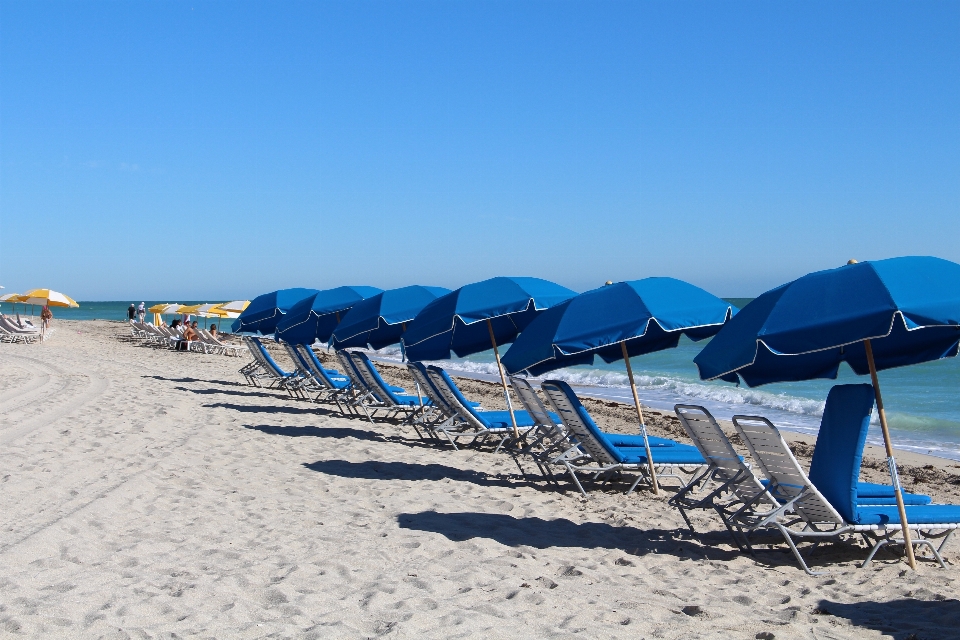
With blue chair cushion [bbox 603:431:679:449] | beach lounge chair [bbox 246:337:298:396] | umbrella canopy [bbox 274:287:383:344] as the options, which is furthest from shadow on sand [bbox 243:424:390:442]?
beach lounge chair [bbox 246:337:298:396]

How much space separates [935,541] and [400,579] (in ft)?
11.0

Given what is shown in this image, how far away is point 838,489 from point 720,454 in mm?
673

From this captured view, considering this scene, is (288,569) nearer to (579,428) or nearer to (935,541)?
(579,428)

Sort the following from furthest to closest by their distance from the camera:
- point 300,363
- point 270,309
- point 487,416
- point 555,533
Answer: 1. point 270,309
2. point 300,363
3. point 487,416
4. point 555,533

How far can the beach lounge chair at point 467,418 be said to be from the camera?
8.72 metres

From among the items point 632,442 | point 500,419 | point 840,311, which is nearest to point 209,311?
point 500,419

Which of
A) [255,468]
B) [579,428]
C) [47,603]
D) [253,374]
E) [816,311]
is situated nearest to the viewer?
[47,603]

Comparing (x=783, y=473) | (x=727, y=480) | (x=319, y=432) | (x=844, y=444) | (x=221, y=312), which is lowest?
(x=319, y=432)

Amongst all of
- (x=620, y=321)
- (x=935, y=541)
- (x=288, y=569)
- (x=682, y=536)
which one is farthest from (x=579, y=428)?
(x=288, y=569)

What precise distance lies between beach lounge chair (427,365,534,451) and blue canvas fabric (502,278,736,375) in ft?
6.64

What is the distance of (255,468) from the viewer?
298 inches

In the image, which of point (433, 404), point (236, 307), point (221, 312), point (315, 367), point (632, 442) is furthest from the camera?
point (221, 312)

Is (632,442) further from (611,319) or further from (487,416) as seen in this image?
(487,416)

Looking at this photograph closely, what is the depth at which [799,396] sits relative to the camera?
1858 cm
